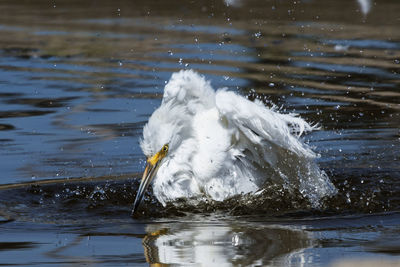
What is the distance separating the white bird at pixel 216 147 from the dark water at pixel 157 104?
16 cm

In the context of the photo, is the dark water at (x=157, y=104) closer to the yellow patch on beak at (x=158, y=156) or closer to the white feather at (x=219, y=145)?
the white feather at (x=219, y=145)

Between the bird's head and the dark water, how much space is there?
0.99ft

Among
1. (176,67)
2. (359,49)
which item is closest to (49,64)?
(176,67)

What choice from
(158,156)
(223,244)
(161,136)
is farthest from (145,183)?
(223,244)

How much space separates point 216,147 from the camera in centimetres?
764

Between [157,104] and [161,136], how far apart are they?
3.49 meters

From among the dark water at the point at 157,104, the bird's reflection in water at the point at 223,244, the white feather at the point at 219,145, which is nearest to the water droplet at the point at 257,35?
the dark water at the point at 157,104

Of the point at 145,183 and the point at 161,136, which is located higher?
the point at 161,136

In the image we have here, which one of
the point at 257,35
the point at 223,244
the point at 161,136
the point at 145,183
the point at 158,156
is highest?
the point at 257,35

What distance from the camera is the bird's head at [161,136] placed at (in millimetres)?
7602

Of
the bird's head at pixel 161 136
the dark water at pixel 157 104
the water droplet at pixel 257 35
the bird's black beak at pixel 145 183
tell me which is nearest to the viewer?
the dark water at pixel 157 104

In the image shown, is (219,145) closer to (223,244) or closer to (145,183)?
(145,183)

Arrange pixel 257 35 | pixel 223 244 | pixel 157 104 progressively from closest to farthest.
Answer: pixel 223 244 < pixel 157 104 < pixel 257 35

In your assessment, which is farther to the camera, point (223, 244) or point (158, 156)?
point (158, 156)
